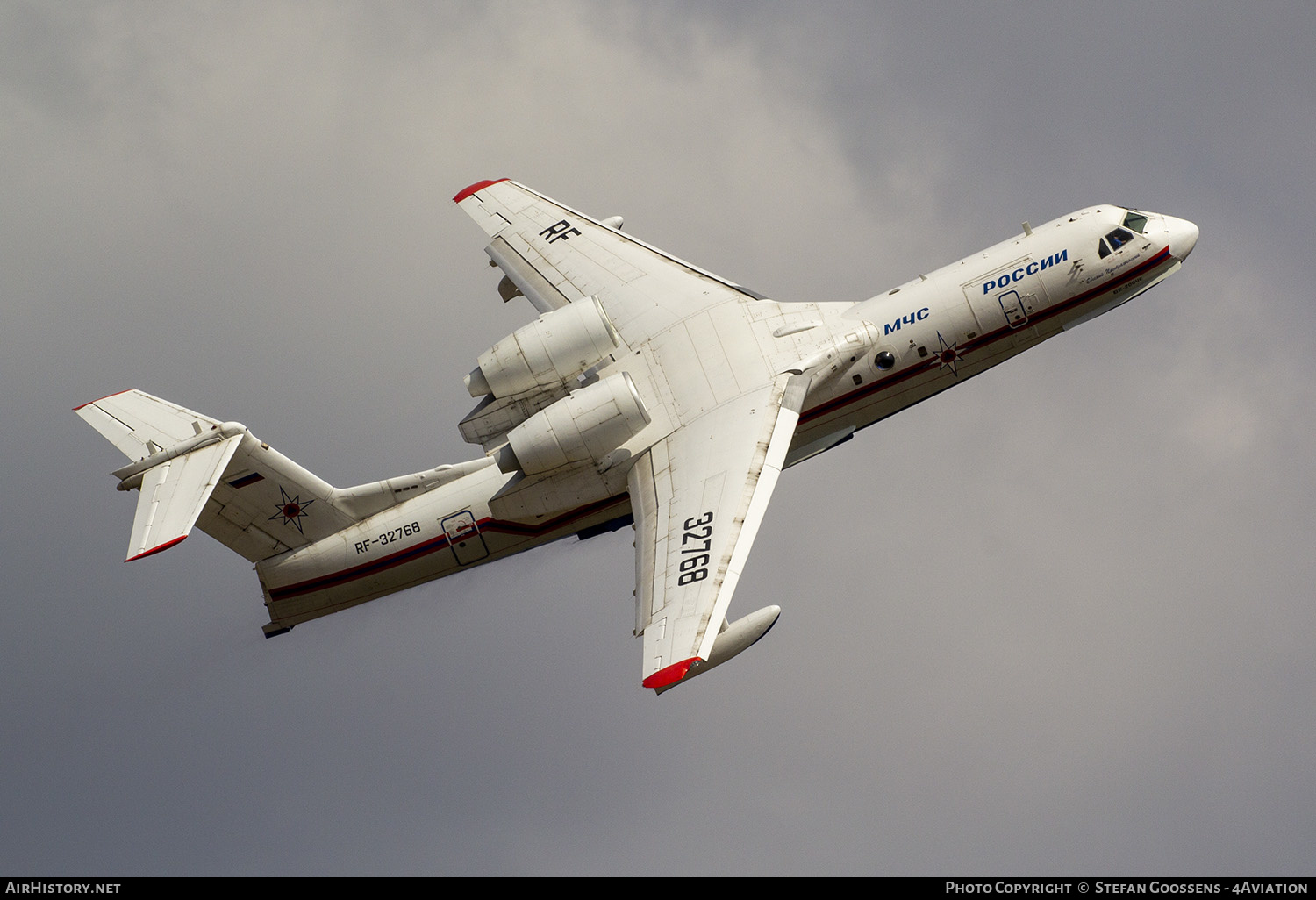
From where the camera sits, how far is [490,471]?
36125 mm

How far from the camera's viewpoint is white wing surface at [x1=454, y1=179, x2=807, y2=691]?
31.3 meters

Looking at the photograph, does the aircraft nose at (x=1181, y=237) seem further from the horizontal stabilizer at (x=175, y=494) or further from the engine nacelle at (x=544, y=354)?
the horizontal stabilizer at (x=175, y=494)

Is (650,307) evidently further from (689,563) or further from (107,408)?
(107,408)

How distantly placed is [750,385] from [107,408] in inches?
525

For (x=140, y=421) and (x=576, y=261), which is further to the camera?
(x=576, y=261)

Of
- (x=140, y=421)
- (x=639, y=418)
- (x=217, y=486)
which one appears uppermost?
(x=140, y=421)

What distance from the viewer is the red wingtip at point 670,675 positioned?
2983 centimetres

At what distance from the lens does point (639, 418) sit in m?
34.3

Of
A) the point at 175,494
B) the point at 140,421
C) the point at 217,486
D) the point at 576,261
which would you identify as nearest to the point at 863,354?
the point at 576,261

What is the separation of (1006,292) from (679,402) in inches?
281

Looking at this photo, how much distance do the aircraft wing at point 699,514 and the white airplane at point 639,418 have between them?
0.17 feet

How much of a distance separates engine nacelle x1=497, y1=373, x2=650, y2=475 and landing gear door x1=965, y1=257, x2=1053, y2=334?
7299 millimetres

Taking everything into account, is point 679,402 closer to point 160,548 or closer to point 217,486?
point 217,486

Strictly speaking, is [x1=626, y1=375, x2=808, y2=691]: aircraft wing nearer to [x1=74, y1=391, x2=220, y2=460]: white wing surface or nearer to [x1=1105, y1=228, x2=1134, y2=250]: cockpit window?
[x1=1105, y1=228, x2=1134, y2=250]: cockpit window
